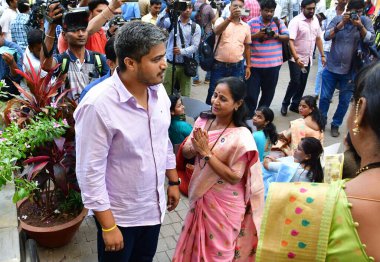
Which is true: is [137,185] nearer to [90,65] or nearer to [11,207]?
[11,207]

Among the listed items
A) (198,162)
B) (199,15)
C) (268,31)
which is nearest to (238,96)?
(198,162)

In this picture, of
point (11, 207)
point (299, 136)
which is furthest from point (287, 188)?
point (299, 136)

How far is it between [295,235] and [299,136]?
3.13m

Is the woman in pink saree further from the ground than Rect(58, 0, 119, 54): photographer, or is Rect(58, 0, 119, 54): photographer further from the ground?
Rect(58, 0, 119, 54): photographer

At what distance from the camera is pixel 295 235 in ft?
3.36

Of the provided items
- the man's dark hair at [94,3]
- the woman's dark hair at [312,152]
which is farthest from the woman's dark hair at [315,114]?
the man's dark hair at [94,3]

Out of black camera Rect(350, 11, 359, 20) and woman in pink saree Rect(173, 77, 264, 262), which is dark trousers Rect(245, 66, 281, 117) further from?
woman in pink saree Rect(173, 77, 264, 262)

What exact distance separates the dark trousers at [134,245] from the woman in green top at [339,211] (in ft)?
3.62

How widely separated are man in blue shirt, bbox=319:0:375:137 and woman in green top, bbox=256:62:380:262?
14.6ft

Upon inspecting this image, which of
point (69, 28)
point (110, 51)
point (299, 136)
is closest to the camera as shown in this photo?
point (110, 51)

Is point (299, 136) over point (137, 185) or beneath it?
beneath

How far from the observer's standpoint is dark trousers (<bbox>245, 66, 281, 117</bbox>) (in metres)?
5.34

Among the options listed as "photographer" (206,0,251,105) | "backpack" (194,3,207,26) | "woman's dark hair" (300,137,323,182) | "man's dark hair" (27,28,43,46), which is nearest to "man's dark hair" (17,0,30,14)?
"man's dark hair" (27,28,43,46)

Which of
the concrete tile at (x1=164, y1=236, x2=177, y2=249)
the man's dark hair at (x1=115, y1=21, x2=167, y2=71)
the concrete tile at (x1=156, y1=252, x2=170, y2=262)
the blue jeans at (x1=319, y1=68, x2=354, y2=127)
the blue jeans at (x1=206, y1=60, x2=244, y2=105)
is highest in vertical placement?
the man's dark hair at (x1=115, y1=21, x2=167, y2=71)
